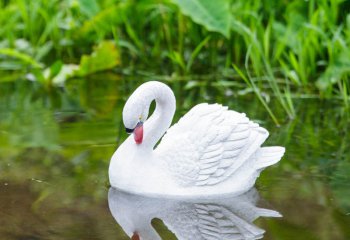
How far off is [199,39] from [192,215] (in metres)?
3.29

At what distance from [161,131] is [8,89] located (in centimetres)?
259

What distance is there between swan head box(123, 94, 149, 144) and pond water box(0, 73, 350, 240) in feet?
1.24

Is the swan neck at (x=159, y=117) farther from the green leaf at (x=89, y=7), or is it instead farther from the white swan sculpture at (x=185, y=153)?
the green leaf at (x=89, y=7)

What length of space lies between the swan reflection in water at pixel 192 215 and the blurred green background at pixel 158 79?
0.08 metres

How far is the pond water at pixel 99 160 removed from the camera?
4.48 m

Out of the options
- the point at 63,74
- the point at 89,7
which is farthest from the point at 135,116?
the point at 89,7

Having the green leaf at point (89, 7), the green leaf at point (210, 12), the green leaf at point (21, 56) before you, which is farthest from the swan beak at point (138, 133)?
the green leaf at point (89, 7)

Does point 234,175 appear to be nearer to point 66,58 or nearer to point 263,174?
point 263,174

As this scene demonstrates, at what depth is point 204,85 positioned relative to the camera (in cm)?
732

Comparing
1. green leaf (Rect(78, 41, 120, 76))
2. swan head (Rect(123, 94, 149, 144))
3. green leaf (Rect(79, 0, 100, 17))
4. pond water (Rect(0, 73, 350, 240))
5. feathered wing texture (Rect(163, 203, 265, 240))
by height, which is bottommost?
feathered wing texture (Rect(163, 203, 265, 240))

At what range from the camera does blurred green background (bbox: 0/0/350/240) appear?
4738mm

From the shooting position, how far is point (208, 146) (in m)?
4.84

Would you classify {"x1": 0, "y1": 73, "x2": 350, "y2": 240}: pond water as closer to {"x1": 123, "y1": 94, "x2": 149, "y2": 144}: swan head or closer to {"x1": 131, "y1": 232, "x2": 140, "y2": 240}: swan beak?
{"x1": 131, "y1": 232, "x2": 140, "y2": 240}: swan beak

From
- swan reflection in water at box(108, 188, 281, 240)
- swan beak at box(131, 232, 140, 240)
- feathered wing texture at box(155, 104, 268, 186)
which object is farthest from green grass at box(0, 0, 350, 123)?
swan beak at box(131, 232, 140, 240)
